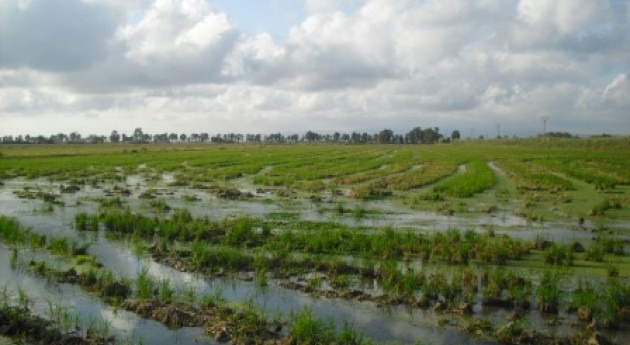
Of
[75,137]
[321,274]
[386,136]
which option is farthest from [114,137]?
[321,274]

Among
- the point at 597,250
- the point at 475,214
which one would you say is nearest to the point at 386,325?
the point at 597,250

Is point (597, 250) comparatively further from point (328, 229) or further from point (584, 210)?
point (584, 210)

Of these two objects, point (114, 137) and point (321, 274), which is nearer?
point (321, 274)

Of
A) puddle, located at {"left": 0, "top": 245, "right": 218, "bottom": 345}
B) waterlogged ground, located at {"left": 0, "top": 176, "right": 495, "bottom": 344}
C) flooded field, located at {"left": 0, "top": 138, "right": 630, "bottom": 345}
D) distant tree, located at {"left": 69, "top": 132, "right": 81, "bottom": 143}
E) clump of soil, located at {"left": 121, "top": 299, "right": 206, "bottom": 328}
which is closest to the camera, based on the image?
puddle, located at {"left": 0, "top": 245, "right": 218, "bottom": 345}

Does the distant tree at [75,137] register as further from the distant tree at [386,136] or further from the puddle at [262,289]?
the puddle at [262,289]

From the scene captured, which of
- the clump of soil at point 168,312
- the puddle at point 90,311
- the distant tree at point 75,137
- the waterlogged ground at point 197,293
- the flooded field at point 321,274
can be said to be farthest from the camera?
the distant tree at point 75,137

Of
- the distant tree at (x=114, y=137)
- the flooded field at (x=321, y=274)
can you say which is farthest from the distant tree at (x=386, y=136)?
the flooded field at (x=321, y=274)

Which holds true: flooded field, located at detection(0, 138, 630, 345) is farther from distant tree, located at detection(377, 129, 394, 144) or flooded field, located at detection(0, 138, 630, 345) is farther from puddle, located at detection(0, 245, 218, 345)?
distant tree, located at detection(377, 129, 394, 144)

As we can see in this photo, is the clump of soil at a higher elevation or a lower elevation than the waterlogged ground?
higher

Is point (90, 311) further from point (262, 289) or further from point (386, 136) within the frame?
point (386, 136)

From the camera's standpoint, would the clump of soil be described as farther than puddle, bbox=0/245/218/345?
Yes

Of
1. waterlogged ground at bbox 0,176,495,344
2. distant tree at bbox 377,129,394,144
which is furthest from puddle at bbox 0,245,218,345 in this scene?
distant tree at bbox 377,129,394,144

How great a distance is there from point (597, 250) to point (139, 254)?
10.4m

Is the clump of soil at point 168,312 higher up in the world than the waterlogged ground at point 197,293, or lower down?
higher up
